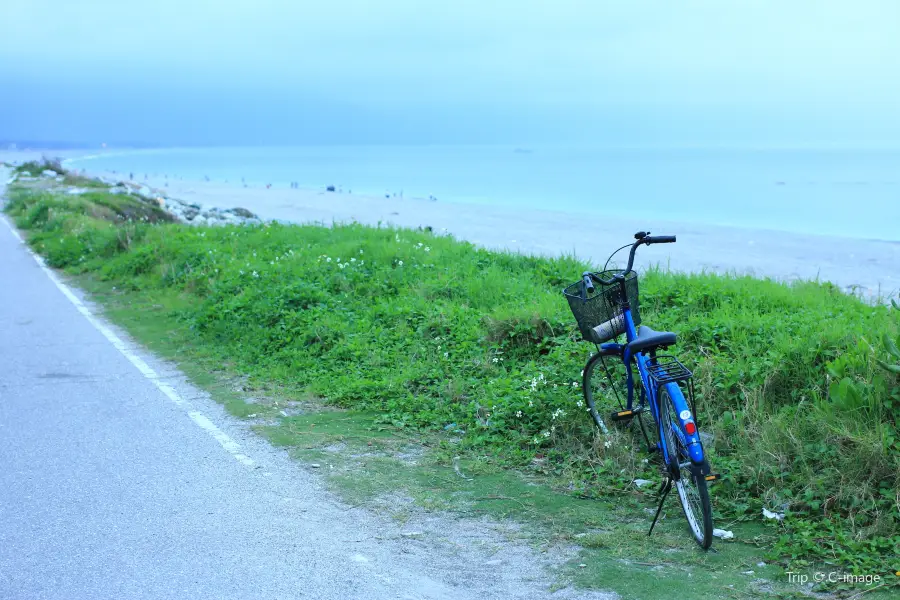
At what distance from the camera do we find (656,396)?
474 cm

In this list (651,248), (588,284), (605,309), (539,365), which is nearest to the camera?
(588,284)

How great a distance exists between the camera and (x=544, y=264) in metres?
10.7

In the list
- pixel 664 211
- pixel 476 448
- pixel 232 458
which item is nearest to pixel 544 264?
pixel 476 448

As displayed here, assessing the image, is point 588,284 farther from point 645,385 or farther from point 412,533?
point 412,533

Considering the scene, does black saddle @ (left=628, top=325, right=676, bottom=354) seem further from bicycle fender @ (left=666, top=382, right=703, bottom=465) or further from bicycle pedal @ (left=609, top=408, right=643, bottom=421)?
bicycle pedal @ (left=609, top=408, right=643, bottom=421)

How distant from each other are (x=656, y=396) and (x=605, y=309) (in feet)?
2.49

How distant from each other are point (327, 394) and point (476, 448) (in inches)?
76.3

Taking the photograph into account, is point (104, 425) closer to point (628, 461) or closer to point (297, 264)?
point (628, 461)

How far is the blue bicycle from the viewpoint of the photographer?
4391 millimetres

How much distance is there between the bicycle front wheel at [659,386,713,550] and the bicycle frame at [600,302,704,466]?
0.03 metres

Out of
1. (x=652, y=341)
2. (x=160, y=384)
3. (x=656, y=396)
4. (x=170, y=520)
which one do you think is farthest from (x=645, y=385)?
(x=160, y=384)

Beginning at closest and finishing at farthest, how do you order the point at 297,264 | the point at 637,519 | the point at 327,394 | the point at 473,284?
the point at 637,519, the point at 327,394, the point at 473,284, the point at 297,264

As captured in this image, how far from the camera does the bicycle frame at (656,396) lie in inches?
171

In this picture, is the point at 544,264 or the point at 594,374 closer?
the point at 594,374
